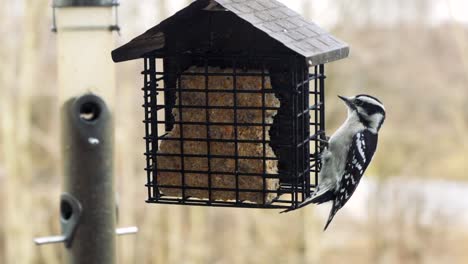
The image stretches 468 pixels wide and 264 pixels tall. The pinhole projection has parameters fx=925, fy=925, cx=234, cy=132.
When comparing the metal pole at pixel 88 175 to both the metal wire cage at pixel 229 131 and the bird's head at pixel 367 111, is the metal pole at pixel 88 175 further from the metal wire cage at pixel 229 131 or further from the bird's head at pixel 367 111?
the bird's head at pixel 367 111

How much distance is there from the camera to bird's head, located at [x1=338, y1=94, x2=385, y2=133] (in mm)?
4609

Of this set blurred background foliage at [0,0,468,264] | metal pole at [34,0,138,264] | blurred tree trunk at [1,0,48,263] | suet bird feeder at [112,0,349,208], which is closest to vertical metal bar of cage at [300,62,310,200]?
suet bird feeder at [112,0,349,208]

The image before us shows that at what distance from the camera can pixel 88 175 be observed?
11.6 ft

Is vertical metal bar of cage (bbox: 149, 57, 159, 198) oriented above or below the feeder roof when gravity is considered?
below

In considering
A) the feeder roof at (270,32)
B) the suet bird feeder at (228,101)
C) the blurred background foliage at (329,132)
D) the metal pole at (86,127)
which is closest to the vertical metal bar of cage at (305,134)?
the suet bird feeder at (228,101)

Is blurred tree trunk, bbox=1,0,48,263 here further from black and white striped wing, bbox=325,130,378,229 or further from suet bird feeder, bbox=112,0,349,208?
suet bird feeder, bbox=112,0,349,208

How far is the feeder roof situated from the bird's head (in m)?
0.87

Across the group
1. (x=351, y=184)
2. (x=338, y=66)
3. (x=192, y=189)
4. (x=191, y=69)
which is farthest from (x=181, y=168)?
(x=338, y=66)

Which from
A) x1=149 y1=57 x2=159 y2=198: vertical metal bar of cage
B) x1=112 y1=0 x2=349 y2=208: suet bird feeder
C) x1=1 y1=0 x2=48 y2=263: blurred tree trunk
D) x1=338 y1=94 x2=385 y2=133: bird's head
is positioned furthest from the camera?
x1=1 y1=0 x2=48 y2=263: blurred tree trunk

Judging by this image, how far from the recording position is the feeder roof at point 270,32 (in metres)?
3.38

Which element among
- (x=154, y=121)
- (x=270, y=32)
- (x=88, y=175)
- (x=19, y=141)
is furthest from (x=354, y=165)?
(x=19, y=141)

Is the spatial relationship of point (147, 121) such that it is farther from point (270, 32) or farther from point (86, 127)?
point (270, 32)

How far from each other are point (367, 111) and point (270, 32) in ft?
4.60

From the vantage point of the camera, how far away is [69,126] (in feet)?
11.6
